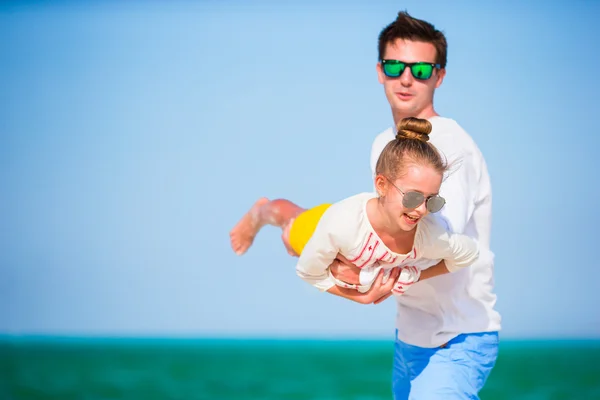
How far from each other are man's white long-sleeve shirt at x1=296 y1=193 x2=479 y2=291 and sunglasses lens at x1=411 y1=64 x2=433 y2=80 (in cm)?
88

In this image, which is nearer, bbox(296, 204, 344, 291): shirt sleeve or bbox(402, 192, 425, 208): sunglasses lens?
bbox(402, 192, 425, 208): sunglasses lens

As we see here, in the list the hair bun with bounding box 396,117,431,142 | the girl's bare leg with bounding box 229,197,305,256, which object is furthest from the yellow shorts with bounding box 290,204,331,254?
the hair bun with bounding box 396,117,431,142

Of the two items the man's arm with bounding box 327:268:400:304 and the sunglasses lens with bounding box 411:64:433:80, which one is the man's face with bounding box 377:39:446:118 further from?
the man's arm with bounding box 327:268:400:304

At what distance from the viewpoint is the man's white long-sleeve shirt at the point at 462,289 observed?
128 inches

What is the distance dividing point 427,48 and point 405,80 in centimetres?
19

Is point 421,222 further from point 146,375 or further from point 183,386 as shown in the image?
point 146,375

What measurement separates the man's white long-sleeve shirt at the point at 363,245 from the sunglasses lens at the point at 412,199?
0.69 feet

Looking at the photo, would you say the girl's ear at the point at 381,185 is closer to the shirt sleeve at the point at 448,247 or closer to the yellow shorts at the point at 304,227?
the shirt sleeve at the point at 448,247

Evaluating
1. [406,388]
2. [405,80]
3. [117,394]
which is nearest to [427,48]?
[405,80]

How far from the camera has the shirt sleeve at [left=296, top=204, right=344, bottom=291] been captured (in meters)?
2.83

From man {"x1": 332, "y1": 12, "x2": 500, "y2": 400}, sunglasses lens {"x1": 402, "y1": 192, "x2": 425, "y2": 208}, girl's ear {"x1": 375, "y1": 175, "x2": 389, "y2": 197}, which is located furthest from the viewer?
man {"x1": 332, "y1": 12, "x2": 500, "y2": 400}

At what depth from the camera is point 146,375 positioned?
39.9 ft

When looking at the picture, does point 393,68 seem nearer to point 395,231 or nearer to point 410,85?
point 410,85

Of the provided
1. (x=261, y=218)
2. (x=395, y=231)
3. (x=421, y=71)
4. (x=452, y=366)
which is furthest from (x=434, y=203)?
(x=261, y=218)
